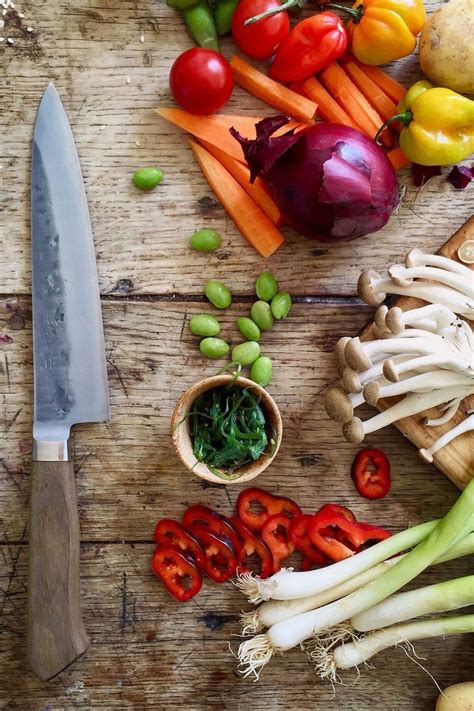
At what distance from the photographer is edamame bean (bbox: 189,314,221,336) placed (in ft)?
4.91

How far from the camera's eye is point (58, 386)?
144 cm

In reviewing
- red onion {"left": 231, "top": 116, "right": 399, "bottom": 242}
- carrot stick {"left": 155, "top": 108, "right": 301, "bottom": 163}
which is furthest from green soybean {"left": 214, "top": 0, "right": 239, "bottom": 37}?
red onion {"left": 231, "top": 116, "right": 399, "bottom": 242}

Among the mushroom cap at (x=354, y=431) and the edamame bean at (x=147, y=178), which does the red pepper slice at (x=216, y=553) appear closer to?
the mushroom cap at (x=354, y=431)

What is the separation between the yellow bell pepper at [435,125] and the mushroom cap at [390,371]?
1.59ft

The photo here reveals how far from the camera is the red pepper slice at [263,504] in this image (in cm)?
153

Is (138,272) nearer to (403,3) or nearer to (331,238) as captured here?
(331,238)

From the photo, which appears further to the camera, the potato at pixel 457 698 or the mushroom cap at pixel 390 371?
the potato at pixel 457 698

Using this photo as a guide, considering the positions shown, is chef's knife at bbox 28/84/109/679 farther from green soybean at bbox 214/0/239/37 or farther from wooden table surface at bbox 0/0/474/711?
green soybean at bbox 214/0/239/37

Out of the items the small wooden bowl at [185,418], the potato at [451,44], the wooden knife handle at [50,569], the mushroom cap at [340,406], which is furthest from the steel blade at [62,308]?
the potato at [451,44]

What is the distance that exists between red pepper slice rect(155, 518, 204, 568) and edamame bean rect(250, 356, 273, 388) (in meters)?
0.40

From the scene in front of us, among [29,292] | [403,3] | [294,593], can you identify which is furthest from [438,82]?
[294,593]

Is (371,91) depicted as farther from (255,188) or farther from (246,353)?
(246,353)

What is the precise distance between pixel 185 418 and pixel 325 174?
1.95 ft

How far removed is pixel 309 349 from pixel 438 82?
67cm
